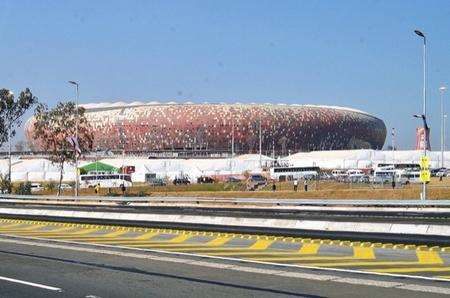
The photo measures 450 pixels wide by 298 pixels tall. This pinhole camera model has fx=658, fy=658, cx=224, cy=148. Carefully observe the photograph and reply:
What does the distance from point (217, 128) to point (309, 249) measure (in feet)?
478

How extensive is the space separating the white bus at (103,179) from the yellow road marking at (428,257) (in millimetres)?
57050

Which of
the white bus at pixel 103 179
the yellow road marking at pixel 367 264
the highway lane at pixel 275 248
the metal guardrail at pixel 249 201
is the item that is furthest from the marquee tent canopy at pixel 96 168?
the yellow road marking at pixel 367 264

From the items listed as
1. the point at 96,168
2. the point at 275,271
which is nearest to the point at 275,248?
the point at 275,271

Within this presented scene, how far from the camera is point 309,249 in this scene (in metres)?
16.9

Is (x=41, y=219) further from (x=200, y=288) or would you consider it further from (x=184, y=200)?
(x=200, y=288)

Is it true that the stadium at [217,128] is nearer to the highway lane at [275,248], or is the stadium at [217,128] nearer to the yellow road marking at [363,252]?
the highway lane at [275,248]

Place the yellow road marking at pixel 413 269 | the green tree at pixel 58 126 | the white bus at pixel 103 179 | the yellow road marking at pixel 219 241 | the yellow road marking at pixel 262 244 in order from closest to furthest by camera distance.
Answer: the yellow road marking at pixel 413 269 < the yellow road marking at pixel 262 244 < the yellow road marking at pixel 219 241 < the green tree at pixel 58 126 < the white bus at pixel 103 179

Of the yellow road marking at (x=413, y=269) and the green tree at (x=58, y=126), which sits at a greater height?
the green tree at (x=58, y=126)

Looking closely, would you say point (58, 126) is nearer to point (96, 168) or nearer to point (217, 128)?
point (96, 168)

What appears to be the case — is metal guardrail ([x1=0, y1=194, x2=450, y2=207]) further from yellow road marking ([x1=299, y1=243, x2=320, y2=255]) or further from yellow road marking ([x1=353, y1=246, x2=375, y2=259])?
yellow road marking ([x1=353, y1=246, x2=375, y2=259])

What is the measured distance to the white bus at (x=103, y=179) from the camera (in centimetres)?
7200

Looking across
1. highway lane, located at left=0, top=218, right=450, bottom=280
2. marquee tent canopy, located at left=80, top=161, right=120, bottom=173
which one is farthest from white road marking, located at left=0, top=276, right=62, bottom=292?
marquee tent canopy, located at left=80, top=161, right=120, bottom=173

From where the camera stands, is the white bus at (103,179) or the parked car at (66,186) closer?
the parked car at (66,186)

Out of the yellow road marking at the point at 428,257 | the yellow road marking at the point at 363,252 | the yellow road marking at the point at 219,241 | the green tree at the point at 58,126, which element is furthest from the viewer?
the green tree at the point at 58,126
